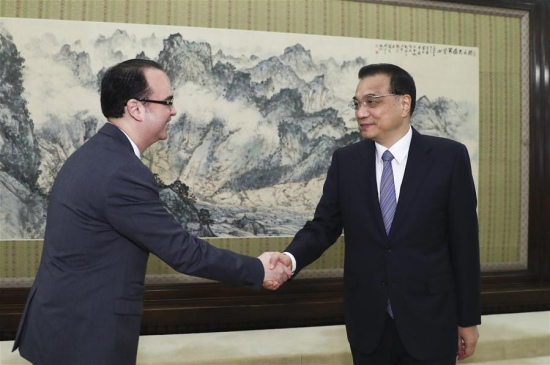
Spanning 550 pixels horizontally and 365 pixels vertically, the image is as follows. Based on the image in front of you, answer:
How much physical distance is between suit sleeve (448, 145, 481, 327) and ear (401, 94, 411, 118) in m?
0.33

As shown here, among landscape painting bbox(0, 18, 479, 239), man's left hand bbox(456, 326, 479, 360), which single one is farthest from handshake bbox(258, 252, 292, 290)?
landscape painting bbox(0, 18, 479, 239)

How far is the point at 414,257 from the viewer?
75.3 inches

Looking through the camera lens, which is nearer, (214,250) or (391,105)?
(214,250)

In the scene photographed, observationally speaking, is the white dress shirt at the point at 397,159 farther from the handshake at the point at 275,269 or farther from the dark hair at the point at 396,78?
the handshake at the point at 275,269

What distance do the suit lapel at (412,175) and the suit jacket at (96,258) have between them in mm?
833

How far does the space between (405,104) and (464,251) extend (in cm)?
64

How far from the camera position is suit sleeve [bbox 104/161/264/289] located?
5.37 feet

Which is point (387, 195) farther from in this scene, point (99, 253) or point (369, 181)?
point (99, 253)

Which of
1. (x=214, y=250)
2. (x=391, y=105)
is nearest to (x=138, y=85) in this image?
(x=214, y=250)

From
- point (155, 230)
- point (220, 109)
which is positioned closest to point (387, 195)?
point (155, 230)

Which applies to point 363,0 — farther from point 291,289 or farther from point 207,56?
point 291,289

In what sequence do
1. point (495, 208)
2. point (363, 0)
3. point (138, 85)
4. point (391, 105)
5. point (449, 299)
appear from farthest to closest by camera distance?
point (495, 208) → point (363, 0) → point (391, 105) → point (449, 299) → point (138, 85)

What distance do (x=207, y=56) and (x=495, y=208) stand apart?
7.87ft

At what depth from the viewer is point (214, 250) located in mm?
1904
